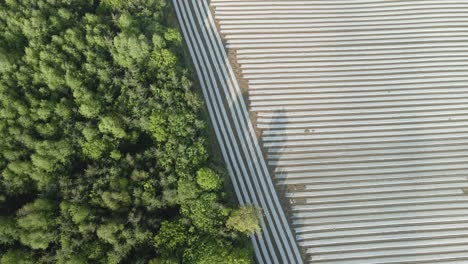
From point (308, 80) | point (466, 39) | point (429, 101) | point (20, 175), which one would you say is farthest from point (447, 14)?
point (20, 175)

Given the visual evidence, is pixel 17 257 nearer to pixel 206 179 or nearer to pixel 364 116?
pixel 206 179

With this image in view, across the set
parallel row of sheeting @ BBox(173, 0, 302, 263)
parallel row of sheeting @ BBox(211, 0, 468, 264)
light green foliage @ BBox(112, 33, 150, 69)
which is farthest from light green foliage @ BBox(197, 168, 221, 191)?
light green foliage @ BBox(112, 33, 150, 69)

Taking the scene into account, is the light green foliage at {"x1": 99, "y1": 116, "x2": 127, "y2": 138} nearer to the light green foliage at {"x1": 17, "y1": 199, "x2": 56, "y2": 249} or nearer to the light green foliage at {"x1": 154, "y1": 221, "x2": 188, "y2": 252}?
the light green foliage at {"x1": 17, "y1": 199, "x2": 56, "y2": 249}

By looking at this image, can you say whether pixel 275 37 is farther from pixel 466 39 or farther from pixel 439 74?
pixel 466 39

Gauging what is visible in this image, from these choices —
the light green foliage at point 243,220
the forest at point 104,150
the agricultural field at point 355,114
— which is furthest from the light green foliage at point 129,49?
the light green foliage at point 243,220

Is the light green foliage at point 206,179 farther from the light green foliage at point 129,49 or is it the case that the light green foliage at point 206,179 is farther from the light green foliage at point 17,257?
the light green foliage at point 17,257

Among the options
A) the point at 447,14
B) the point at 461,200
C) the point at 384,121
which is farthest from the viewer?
the point at 447,14
